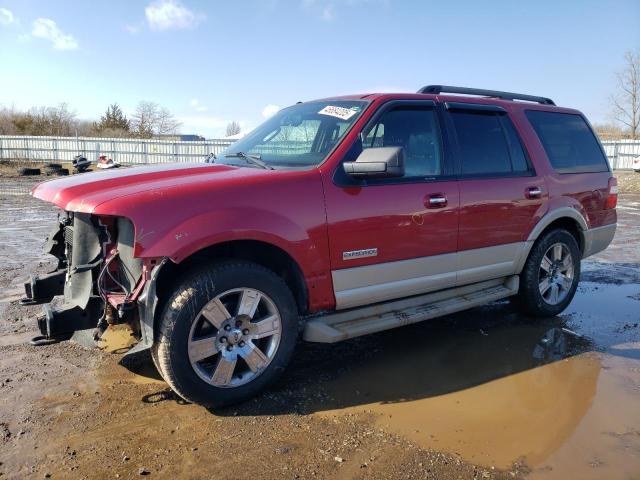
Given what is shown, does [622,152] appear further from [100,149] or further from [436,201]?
[100,149]

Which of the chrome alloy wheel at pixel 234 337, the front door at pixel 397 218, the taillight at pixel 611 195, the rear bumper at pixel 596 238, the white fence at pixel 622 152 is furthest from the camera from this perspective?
the white fence at pixel 622 152

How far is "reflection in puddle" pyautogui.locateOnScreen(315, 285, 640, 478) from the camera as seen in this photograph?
2883 millimetres

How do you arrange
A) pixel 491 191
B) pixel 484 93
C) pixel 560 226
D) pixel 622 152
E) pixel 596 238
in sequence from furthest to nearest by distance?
pixel 622 152, pixel 596 238, pixel 560 226, pixel 484 93, pixel 491 191

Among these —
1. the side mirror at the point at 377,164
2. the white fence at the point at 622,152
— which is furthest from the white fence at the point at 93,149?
the side mirror at the point at 377,164

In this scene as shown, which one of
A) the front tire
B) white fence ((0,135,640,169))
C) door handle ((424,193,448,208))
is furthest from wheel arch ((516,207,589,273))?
white fence ((0,135,640,169))

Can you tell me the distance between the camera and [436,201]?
403 centimetres

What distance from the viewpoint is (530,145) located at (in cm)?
495

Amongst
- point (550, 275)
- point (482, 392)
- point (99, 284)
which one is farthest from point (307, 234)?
point (550, 275)

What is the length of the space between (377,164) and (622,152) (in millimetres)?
29705

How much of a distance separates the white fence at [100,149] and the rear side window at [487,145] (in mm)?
27974

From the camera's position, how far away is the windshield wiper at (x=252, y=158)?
376 centimetres

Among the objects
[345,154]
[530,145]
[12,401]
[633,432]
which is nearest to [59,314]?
[12,401]

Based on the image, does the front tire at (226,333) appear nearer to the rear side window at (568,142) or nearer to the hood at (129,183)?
the hood at (129,183)

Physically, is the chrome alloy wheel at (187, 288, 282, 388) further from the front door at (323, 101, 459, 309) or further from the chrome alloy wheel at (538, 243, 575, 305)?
the chrome alloy wheel at (538, 243, 575, 305)
